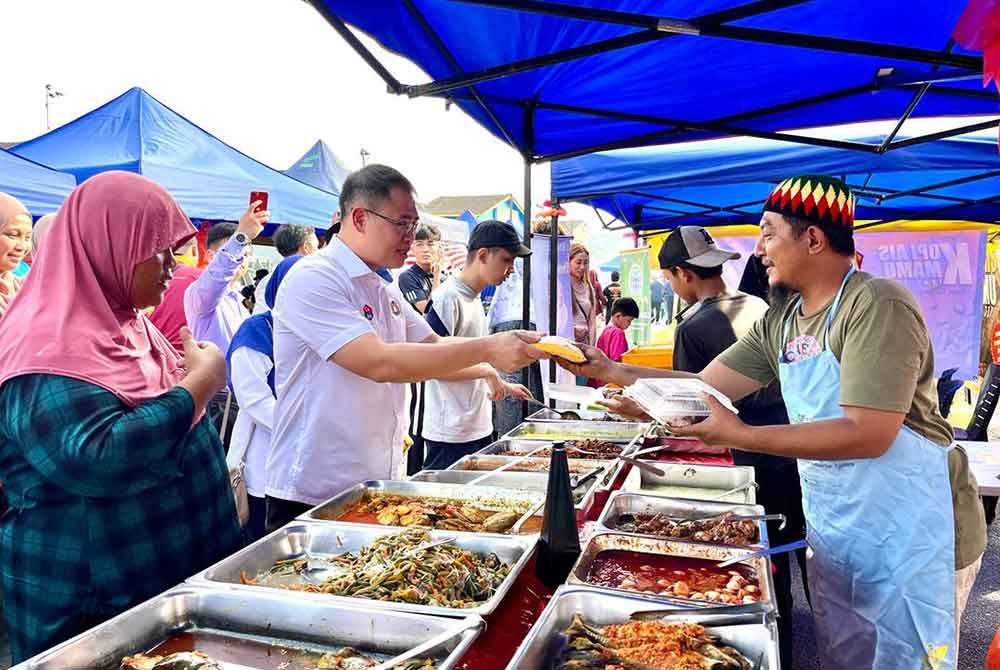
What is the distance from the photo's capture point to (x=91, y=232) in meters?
1.57

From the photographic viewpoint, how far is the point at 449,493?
242cm

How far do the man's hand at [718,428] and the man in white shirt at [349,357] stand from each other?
0.69 metres

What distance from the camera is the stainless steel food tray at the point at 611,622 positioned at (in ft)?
4.24

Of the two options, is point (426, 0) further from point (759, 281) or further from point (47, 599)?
point (759, 281)

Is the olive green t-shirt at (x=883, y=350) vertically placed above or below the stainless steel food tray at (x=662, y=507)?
above

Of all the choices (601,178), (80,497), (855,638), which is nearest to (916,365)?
(855,638)

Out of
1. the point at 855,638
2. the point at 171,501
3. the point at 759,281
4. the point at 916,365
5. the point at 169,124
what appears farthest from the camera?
the point at 169,124

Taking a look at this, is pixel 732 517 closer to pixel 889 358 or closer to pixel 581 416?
pixel 889 358

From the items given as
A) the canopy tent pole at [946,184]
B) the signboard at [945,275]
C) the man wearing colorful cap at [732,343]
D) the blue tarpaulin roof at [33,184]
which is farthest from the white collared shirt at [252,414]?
the canopy tent pole at [946,184]

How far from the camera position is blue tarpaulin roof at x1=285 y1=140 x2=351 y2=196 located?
11.7m

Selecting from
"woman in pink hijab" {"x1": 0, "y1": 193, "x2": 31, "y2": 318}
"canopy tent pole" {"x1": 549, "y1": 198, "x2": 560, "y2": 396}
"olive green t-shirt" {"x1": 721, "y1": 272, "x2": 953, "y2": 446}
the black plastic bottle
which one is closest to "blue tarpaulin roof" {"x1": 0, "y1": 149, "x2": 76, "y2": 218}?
"woman in pink hijab" {"x1": 0, "y1": 193, "x2": 31, "y2": 318}

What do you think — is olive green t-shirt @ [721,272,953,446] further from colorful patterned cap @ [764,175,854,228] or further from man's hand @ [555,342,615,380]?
man's hand @ [555,342,615,380]

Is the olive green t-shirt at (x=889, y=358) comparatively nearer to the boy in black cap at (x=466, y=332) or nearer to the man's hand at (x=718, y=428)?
the man's hand at (x=718, y=428)

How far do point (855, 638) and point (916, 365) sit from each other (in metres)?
0.91
